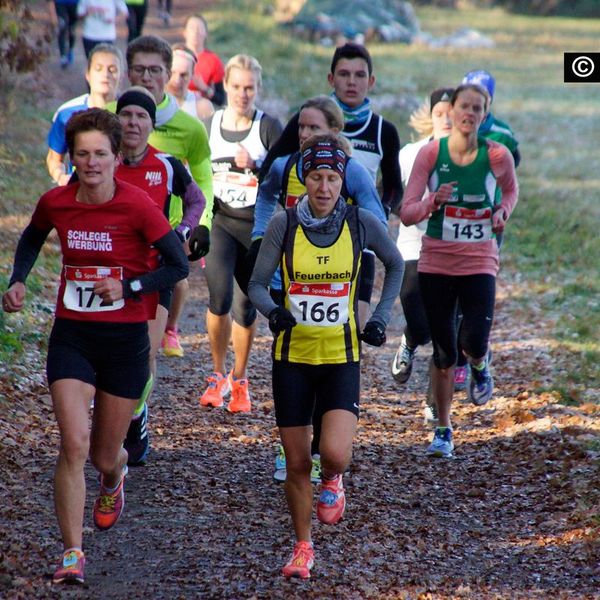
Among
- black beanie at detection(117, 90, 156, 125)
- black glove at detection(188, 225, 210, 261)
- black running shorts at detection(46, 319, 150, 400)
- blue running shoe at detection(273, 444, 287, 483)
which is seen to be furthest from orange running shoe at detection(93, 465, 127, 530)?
black beanie at detection(117, 90, 156, 125)

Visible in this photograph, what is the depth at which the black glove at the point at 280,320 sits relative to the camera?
545cm

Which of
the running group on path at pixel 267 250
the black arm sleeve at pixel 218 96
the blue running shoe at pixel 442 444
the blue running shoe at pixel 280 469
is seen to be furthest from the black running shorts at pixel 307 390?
the black arm sleeve at pixel 218 96

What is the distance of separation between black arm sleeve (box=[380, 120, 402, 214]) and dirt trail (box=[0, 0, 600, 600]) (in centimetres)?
191

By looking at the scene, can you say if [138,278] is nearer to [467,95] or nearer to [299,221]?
[299,221]

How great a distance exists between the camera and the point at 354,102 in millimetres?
7625

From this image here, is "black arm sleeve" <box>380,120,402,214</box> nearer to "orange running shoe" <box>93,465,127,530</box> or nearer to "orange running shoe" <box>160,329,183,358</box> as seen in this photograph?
"orange running shoe" <box>93,465,127,530</box>

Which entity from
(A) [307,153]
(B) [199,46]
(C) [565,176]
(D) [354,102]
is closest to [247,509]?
(A) [307,153]

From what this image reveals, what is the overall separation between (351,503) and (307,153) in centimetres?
255

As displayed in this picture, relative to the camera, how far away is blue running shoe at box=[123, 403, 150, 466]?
722cm

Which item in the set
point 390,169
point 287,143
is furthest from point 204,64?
point 287,143

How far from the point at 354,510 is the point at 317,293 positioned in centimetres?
199

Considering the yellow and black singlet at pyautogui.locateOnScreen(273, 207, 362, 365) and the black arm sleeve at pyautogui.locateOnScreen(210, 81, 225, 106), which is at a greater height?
the black arm sleeve at pyautogui.locateOnScreen(210, 81, 225, 106)

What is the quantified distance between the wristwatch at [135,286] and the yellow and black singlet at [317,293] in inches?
28.7

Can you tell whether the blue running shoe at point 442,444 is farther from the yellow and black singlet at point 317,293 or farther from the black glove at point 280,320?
the black glove at point 280,320
